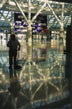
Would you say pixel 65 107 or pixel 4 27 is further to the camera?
pixel 4 27

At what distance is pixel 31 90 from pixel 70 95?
1030mm

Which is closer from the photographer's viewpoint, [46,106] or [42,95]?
[46,106]

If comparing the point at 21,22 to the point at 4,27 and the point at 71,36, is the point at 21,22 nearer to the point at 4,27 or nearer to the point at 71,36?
the point at 71,36

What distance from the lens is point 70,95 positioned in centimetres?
464

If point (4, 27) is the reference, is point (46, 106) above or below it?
above

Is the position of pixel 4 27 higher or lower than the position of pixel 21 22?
lower

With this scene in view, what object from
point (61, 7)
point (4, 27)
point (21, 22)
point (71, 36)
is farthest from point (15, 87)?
point (4, 27)

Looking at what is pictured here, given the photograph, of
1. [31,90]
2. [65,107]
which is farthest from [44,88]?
[65,107]

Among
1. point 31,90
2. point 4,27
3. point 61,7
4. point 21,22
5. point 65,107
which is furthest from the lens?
point 4,27

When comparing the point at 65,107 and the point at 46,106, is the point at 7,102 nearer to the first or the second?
the point at 46,106

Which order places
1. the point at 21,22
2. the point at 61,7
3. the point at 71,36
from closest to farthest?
the point at 71,36
the point at 21,22
the point at 61,7

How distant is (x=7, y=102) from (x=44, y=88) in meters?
1.40

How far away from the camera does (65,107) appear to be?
12.2ft

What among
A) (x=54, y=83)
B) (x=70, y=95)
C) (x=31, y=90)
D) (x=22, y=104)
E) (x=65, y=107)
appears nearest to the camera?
(x=65, y=107)
